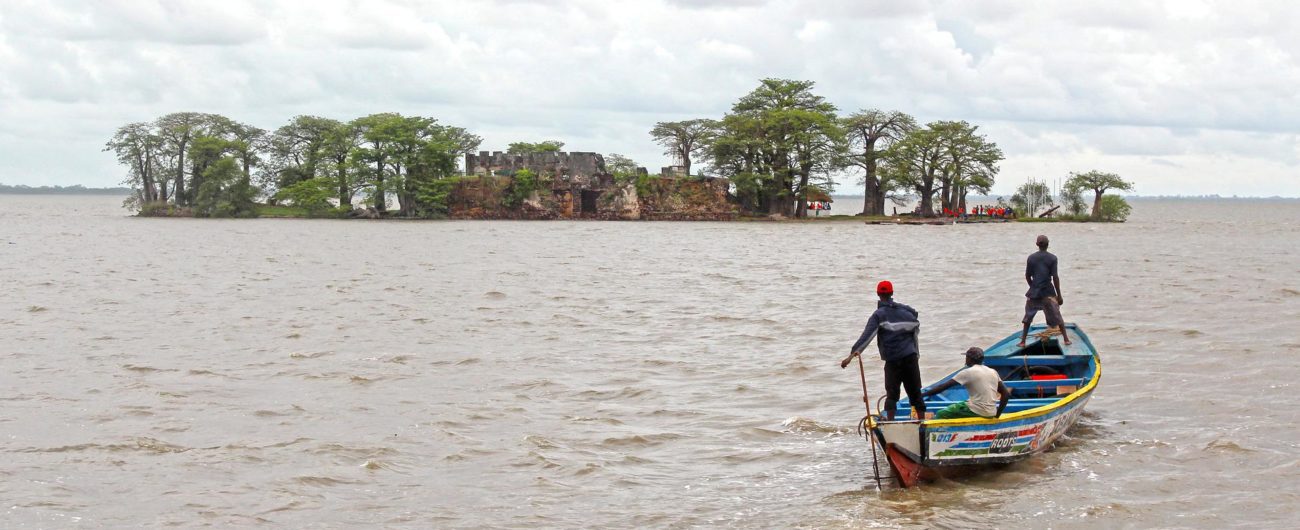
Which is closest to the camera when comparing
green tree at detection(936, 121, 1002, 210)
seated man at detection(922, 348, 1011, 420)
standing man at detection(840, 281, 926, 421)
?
seated man at detection(922, 348, 1011, 420)

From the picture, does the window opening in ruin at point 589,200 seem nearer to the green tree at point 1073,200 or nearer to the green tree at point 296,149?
the green tree at point 296,149

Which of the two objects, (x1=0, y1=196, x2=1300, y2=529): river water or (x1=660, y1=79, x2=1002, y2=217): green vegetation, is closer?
(x1=0, y1=196, x2=1300, y2=529): river water

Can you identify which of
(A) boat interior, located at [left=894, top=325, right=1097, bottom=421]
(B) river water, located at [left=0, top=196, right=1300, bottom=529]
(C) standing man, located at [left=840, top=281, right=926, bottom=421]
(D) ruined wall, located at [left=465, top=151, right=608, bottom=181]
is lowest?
(B) river water, located at [left=0, top=196, right=1300, bottom=529]

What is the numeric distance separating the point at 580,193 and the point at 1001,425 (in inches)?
3511

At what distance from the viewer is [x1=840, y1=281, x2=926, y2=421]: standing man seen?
14008 millimetres

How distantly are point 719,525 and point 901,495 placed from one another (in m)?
2.36

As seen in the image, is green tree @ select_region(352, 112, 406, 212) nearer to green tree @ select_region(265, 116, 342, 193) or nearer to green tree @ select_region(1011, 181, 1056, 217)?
green tree @ select_region(265, 116, 342, 193)

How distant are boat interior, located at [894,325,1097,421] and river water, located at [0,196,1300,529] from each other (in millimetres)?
742

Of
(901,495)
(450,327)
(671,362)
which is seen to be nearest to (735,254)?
(450,327)

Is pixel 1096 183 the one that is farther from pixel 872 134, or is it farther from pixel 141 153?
pixel 141 153

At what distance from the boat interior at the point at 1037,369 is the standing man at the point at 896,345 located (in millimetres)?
498

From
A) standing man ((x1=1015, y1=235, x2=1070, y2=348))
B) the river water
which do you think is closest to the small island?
the river water

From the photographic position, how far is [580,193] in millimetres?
102000

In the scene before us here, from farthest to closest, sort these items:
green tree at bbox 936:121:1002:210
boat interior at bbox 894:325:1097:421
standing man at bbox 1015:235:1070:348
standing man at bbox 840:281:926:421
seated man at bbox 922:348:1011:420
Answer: green tree at bbox 936:121:1002:210 < standing man at bbox 1015:235:1070:348 < boat interior at bbox 894:325:1097:421 < standing man at bbox 840:281:926:421 < seated man at bbox 922:348:1011:420
